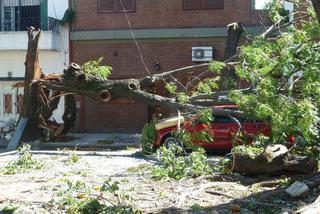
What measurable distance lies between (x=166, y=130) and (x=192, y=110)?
6251 millimetres

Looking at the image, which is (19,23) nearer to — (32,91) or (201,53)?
(32,91)

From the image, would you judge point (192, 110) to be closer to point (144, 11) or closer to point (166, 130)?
point (166, 130)

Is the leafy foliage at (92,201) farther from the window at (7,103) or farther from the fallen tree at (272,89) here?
the window at (7,103)

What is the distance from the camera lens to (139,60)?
984 inches

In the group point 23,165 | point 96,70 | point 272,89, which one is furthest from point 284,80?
point 23,165

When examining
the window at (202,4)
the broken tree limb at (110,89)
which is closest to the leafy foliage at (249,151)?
the broken tree limb at (110,89)

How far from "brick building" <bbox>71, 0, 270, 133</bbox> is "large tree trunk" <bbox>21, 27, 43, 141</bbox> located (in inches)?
168

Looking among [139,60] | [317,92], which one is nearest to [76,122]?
[139,60]

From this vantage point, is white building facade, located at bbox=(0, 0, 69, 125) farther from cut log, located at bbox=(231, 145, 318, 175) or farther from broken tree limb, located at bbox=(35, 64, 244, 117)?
cut log, located at bbox=(231, 145, 318, 175)

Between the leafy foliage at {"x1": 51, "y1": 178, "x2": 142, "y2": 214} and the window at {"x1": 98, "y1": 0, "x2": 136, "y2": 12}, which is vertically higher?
the window at {"x1": 98, "y1": 0, "x2": 136, "y2": 12}

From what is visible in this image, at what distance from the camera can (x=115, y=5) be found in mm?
25328

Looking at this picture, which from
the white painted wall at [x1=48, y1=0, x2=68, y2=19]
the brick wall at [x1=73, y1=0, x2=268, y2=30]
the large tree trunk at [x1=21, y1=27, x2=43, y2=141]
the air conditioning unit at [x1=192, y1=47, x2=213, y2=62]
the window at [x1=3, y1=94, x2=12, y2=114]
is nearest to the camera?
the large tree trunk at [x1=21, y1=27, x2=43, y2=141]

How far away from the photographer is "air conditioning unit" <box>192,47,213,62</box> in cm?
2402

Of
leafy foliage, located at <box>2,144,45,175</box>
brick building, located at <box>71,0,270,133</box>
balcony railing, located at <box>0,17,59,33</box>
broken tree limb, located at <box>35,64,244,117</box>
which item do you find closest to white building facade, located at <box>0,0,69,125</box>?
balcony railing, located at <box>0,17,59,33</box>
